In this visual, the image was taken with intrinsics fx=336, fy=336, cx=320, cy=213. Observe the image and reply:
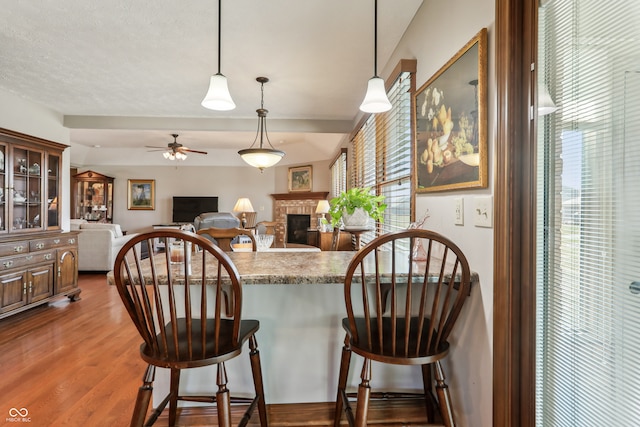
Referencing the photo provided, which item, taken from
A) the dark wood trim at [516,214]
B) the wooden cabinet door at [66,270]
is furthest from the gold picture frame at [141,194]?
the dark wood trim at [516,214]

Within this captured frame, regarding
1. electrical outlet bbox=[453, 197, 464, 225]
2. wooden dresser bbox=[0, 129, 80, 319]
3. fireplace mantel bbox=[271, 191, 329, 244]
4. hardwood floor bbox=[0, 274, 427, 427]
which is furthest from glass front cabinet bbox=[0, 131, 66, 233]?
fireplace mantel bbox=[271, 191, 329, 244]

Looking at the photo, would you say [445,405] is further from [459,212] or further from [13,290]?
[13,290]

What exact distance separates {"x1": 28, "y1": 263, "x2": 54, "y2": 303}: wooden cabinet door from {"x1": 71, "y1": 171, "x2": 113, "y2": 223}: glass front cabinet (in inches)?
208

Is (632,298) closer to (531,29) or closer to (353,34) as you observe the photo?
(531,29)

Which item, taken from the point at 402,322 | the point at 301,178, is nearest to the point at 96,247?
the point at 301,178

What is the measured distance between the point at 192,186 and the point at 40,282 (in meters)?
5.62

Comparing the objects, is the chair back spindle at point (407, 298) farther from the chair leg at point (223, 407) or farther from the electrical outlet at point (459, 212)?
the chair leg at point (223, 407)

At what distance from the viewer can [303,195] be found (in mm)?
8047

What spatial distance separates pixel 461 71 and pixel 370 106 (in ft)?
1.50

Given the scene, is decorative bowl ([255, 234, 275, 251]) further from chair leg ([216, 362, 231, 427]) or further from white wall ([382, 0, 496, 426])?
chair leg ([216, 362, 231, 427])

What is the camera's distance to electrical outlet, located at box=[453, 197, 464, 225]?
59.3 inches

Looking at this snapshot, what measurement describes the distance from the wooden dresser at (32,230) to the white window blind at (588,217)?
4149mm

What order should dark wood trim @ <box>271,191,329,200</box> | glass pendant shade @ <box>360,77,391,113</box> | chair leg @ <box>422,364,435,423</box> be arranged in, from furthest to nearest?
dark wood trim @ <box>271,191,329,200</box> → glass pendant shade @ <box>360,77,391,113</box> → chair leg @ <box>422,364,435,423</box>

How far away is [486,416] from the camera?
1.34 meters
